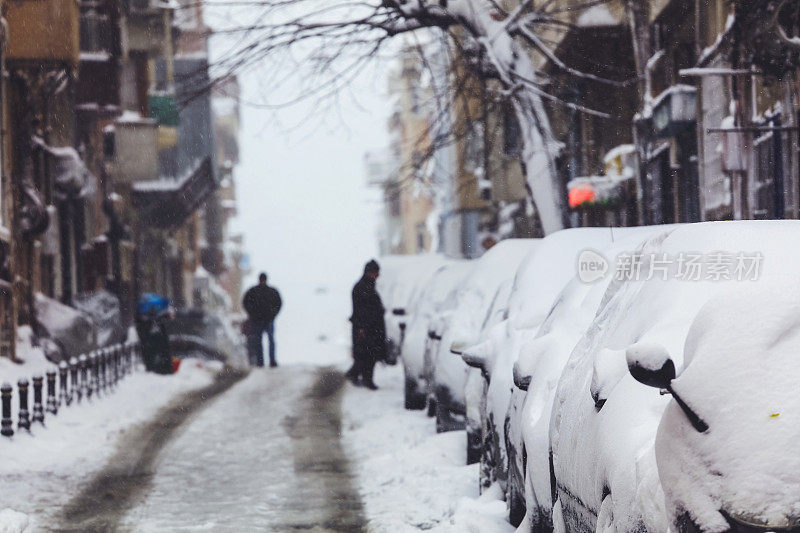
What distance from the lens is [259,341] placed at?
84.6 ft

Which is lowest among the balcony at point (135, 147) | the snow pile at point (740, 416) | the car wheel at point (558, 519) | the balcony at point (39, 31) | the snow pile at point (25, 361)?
the snow pile at point (25, 361)

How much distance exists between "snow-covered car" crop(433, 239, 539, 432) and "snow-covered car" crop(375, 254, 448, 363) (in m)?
11.2

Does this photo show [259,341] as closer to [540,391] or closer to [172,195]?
[172,195]

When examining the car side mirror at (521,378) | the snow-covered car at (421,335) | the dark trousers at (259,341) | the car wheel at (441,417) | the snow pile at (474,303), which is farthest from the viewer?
the dark trousers at (259,341)

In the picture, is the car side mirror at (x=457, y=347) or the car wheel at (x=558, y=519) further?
the car side mirror at (x=457, y=347)

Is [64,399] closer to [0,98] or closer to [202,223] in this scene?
[0,98]

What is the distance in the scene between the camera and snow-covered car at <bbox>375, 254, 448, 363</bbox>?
24.2m

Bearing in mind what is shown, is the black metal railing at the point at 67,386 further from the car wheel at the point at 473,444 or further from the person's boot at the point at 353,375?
the car wheel at the point at 473,444

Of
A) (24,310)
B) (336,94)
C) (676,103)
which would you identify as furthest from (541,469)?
(24,310)

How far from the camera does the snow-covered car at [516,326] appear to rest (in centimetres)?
815

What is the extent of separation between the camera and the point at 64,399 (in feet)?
52.2

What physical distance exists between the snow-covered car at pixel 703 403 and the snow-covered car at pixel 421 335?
9.48 m

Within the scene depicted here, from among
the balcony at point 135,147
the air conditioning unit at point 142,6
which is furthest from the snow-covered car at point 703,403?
the air conditioning unit at point 142,6

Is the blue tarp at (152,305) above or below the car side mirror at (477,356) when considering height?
below
